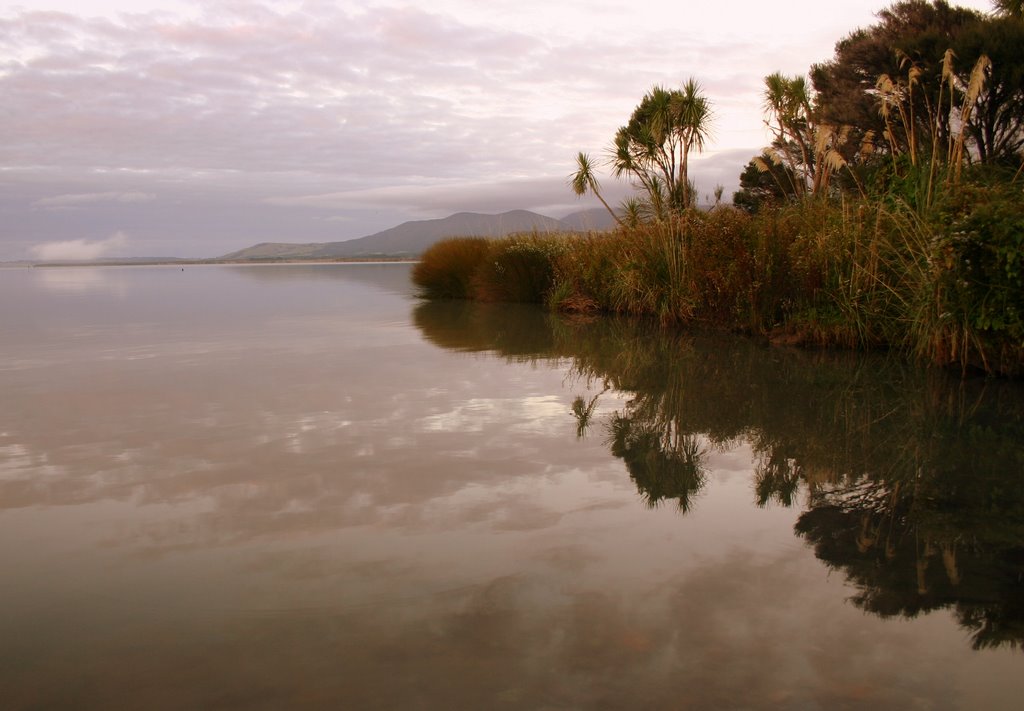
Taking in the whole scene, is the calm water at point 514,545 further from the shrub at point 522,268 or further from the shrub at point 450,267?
the shrub at point 450,267

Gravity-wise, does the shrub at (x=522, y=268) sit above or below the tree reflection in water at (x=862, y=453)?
above

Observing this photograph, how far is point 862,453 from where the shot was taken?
13.9 feet

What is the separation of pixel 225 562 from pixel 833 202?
867 centimetres

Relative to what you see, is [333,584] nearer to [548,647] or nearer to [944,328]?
[548,647]

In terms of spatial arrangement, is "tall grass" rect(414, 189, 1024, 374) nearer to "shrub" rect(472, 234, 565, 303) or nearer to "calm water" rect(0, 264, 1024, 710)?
"calm water" rect(0, 264, 1024, 710)

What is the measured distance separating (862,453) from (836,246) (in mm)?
4341

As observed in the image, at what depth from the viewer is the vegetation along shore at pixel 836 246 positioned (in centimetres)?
629

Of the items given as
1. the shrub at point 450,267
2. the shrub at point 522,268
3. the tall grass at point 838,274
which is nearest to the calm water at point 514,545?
the tall grass at point 838,274

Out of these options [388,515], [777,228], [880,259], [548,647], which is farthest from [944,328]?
[548,647]

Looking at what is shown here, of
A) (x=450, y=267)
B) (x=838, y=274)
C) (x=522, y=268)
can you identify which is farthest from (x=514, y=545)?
(x=450, y=267)

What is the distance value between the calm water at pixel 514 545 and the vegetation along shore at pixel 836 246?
883 millimetres

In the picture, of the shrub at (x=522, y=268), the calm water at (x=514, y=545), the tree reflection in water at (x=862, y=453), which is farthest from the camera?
the shrub at (x=522, y=268)

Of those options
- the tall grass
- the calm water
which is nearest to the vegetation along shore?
the tall grass

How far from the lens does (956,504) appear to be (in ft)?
11.1
